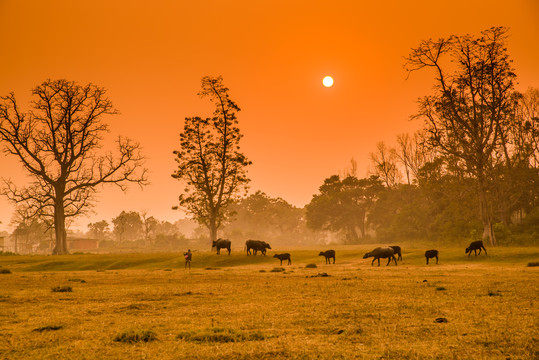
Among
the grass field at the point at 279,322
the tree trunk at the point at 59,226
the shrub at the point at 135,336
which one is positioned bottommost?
the grass field at the point at 279,322

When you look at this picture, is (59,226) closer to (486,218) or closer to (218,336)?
(486,218)

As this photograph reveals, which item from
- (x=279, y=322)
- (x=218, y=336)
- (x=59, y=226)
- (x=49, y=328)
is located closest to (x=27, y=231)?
(x=59, y=226)

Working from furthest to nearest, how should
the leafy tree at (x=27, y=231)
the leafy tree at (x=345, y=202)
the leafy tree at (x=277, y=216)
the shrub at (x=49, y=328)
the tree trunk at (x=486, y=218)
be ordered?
the leafy tree at (x=277, y=216) → the leafy tree at (x=27, y=231) → the leafy tree at (x=345, y=202) → the tree trunk at (x=486, y=218) → the shrub at (x=49, y=328)

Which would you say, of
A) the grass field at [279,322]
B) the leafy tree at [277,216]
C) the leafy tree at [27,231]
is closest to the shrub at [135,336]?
the grass field at [279,322]

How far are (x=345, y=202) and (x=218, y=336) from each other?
94.8 m

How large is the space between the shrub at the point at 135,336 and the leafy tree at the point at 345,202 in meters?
89.2

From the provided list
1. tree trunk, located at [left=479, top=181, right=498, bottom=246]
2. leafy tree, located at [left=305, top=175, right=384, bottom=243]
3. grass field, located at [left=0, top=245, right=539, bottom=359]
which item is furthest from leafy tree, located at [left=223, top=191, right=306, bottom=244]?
grass field, located at [left=0, top=245, right=539, bottom=359]

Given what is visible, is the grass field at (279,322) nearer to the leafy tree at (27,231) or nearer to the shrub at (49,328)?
the shrub at (49,328)

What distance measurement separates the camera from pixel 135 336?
816 centimetres

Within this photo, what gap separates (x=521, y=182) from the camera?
179 ft

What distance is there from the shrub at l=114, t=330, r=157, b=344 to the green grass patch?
0.59 metres

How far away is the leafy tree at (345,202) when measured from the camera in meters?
97.7

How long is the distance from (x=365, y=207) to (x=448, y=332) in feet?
308

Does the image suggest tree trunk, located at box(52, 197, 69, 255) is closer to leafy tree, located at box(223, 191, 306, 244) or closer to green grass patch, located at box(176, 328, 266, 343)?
green grass patch, located at box(176, 328, 266, 343)
